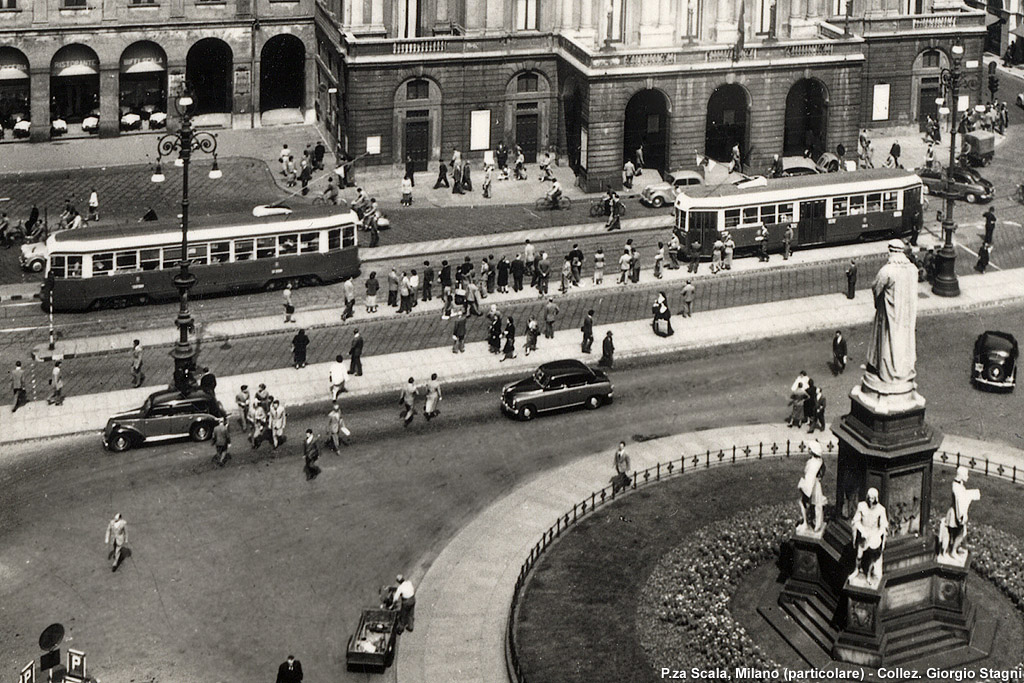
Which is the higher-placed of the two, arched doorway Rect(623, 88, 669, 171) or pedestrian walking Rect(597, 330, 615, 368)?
arched doorway Rect(623, 88, 669, 171)

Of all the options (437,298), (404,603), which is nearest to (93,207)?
(437,298)

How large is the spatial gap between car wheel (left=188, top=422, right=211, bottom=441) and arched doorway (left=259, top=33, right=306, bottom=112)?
42.9 metres

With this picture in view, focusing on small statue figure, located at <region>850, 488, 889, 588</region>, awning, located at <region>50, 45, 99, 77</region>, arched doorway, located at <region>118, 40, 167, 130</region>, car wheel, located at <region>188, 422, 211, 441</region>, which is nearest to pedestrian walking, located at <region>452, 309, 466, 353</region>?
car wheel, located at <region>188, 422, 211, 441</region>

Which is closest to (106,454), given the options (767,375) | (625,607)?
(625,607)

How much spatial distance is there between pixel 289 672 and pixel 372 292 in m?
27.0

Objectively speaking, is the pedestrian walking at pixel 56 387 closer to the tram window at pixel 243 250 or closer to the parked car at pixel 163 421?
the parked car at pixel 163 421

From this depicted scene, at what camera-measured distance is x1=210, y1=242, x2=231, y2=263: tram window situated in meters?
61.8

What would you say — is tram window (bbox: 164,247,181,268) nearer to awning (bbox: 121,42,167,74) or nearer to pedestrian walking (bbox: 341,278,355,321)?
pedestrian walking (bbox: 341,278,355,321)

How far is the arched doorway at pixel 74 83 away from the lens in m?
84.2

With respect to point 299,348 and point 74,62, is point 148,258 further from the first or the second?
point 74,62

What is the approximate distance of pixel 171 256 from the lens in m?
61.3

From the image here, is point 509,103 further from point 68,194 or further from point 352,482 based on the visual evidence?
point 352,482

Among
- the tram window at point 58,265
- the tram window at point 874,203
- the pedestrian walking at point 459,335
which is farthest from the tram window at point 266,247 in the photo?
the tram window at point 874,203

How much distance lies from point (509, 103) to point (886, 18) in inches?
867
